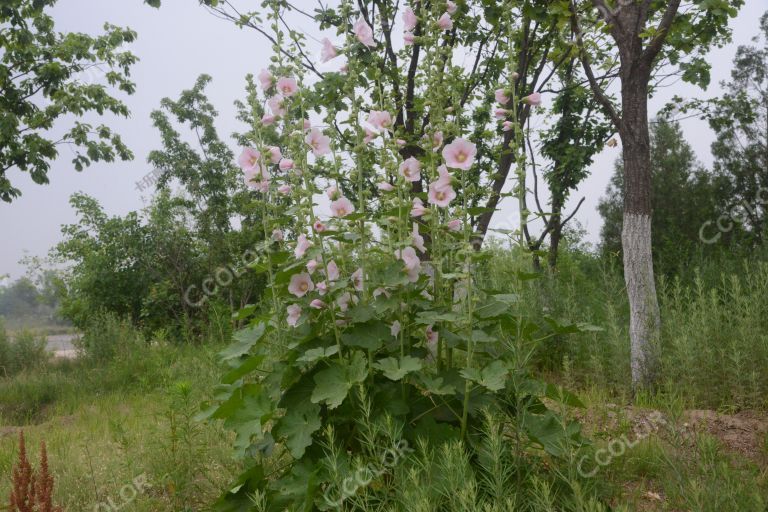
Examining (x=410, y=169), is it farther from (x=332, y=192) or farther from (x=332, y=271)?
(x=332, y=271)

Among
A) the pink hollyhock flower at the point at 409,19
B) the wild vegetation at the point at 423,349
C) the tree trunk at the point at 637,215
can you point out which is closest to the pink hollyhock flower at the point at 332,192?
the wild vegetation at the point at 423,349

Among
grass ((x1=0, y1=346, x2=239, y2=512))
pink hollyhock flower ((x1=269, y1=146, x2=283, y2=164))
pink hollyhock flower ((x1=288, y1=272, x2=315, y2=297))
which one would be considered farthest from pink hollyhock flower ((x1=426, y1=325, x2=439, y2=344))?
grass ((x1=0, y1=346, x2=239, y2=512))

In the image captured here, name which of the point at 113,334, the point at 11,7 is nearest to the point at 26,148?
the point at 11,7

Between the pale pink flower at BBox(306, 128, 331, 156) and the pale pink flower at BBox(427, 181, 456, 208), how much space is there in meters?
0.61

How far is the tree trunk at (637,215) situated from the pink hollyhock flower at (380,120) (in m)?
3.09

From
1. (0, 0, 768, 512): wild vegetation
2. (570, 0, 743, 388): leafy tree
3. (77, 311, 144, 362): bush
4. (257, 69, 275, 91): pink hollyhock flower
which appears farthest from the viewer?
(77, 311, 144, 362): bush

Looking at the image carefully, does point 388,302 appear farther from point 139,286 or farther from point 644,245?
point 139,286

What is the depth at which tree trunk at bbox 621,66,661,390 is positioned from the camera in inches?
205

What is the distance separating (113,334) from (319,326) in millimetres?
7026

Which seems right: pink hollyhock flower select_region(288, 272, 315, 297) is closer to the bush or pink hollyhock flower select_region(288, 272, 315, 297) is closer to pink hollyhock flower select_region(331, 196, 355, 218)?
pink hollyhock flower select_region(331, 196, 355, 218)

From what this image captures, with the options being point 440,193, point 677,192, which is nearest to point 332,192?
point 440,193

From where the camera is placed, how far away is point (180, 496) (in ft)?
10.6

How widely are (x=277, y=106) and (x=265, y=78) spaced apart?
0.28 meters

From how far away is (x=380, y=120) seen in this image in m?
3.07
